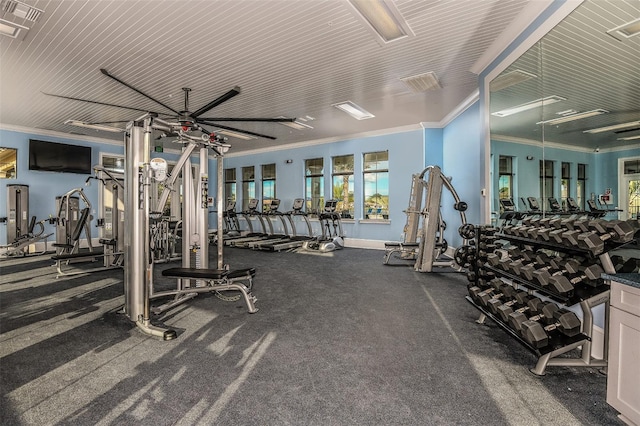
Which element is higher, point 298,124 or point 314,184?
point 298,124

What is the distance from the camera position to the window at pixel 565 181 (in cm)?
275

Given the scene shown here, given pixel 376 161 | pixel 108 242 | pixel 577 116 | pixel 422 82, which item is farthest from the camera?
pixel 376 161

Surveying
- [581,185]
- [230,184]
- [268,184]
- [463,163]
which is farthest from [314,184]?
[581,185]

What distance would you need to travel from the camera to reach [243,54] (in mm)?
3963

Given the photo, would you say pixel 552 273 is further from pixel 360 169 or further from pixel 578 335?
pixel 360 169

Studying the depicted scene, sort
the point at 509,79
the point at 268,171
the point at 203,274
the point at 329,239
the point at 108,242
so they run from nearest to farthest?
1. the point at 203,274
2. the point at 509,79
3. the point at 108,242
4. the point at 329,239
5. the point at 268,171

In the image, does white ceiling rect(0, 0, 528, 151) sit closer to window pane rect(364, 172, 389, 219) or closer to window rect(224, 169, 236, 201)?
window pane rect(364, 172, 389, 219)

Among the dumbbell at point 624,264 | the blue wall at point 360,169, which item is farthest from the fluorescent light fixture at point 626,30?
the blue wall at point 360,169

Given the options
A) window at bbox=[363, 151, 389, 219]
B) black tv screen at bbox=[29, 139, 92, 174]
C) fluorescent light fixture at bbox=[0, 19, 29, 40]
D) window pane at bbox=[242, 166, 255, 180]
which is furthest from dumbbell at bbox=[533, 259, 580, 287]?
black tv screen at bbox=[29, 139, 92, 174]

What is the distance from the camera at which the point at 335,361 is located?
7.45 ft

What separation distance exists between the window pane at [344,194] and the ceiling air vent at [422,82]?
3.85m

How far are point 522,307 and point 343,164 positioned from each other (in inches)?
272

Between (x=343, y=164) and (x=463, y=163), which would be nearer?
(x=463, y=163)

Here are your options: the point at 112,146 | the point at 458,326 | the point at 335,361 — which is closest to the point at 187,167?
the point at 335,361
